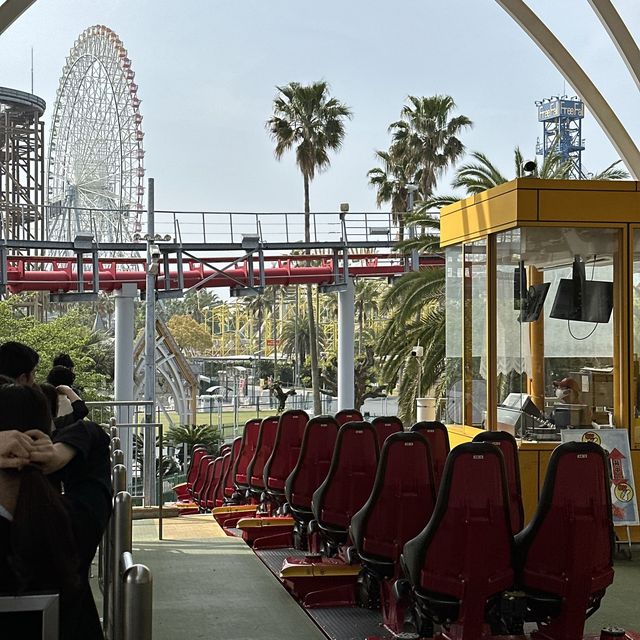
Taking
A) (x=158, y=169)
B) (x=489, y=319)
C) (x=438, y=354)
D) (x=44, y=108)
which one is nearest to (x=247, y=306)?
(x=158, y=169)

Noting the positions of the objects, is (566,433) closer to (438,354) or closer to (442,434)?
(442,434)

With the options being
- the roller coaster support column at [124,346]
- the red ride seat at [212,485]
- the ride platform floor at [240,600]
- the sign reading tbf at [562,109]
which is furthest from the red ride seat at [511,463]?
the sign reading tbf at [562,109]

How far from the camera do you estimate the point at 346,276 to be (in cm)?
3098

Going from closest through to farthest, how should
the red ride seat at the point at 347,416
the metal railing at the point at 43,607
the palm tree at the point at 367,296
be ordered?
the metal railing at the point at 43,607
the red ride seat at the point at 347,416
the palm tree at the point at 367,296

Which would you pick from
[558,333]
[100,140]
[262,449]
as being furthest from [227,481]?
[100,140]

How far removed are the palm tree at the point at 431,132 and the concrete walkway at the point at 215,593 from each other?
35230 mm

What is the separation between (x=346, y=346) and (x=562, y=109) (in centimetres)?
8887

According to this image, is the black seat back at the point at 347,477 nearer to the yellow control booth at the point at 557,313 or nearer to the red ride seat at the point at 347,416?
the red ride seat at the point at 347,416

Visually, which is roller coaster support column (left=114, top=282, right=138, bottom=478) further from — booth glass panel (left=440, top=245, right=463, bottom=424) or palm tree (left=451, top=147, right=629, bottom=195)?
booth glass panel (left=440, top=245, right=463, bottom=424)

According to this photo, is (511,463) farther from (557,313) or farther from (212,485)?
(212,485)

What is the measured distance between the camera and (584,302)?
916cm

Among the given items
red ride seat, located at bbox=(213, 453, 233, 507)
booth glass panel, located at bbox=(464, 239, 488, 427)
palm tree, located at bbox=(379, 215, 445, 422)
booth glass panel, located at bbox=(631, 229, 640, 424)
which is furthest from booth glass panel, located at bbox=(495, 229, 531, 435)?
palm tree, located at bbox=(379, 215, 445, 422)

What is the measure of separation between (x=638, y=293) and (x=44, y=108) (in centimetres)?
5271

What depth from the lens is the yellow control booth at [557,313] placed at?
870 centimetres
